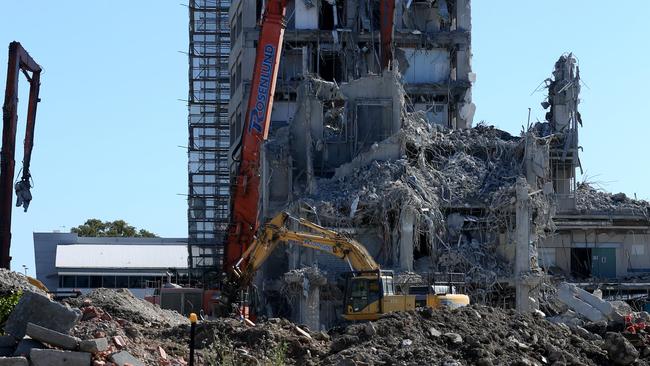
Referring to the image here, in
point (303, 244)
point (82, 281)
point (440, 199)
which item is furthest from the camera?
point (82, 281)

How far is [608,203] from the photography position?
69.3 meters

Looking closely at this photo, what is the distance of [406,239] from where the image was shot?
54625 millimetres

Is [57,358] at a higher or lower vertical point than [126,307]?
lower

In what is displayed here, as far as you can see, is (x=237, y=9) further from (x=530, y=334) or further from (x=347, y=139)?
(x=530, y=334)

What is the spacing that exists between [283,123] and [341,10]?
8.12 metres

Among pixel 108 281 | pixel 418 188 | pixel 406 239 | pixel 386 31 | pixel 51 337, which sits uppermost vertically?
pixel 386 31

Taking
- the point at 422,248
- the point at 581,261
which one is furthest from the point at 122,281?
the point at 422,248

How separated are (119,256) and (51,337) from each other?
69.9 meters

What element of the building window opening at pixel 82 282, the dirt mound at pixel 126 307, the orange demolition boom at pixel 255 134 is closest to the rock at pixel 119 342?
the dirt mound at pixel 126 307

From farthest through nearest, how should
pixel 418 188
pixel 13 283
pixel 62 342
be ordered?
pixel 418 188, pixel 13 283, pixel 62 342

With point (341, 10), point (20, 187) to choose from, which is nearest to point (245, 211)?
point (20, 187)

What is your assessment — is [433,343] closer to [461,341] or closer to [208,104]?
[461,341]

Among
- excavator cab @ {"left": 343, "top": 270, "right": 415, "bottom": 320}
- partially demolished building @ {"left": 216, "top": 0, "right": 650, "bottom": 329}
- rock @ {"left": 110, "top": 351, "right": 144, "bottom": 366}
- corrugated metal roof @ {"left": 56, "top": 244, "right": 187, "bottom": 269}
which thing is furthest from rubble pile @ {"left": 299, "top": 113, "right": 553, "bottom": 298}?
corrugated metal roof @ {"left": 56, "top": 244, "right": 187, "bottom": 269}

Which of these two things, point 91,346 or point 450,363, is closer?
point 91,346
